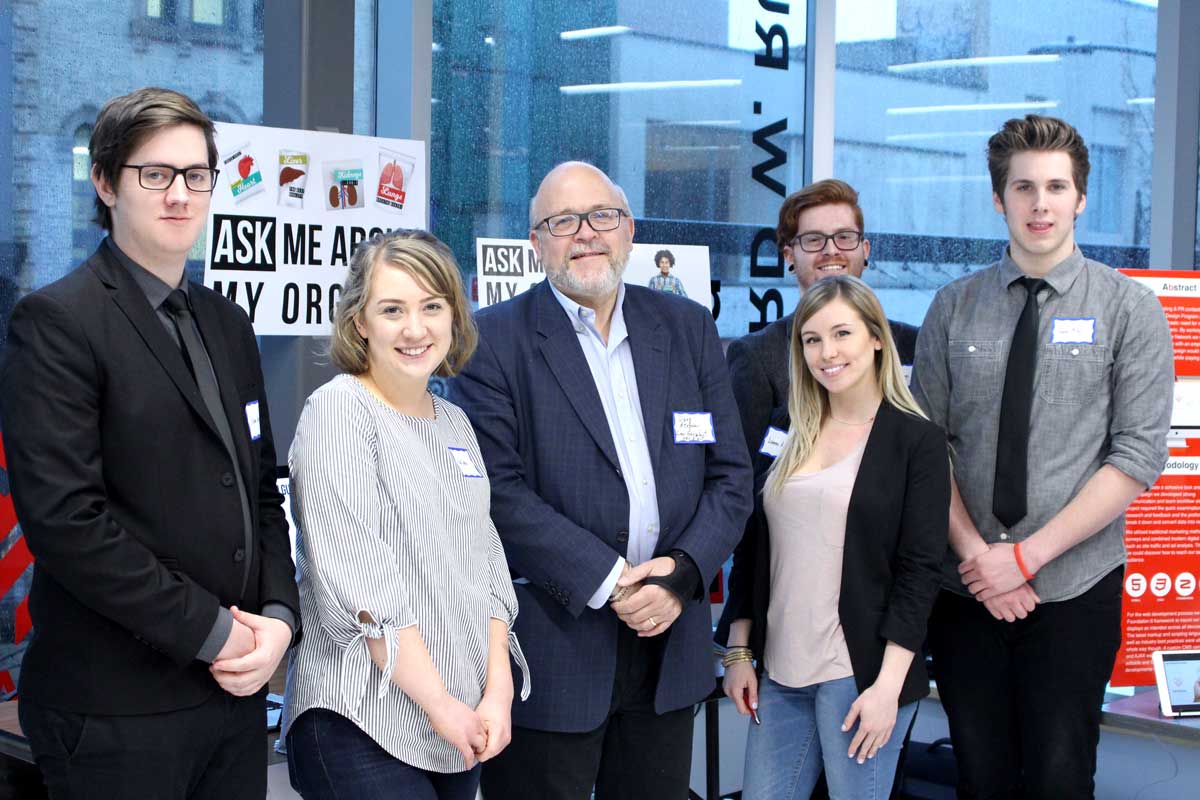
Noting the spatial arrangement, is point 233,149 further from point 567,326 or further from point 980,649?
point 980,649

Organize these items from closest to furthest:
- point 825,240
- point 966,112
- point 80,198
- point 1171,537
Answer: point 825,240 → point 80,198 → point 1171,537 → point 966,112

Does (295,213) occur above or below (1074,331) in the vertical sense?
above

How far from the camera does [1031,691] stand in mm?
2531

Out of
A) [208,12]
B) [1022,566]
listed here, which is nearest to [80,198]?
[208,12]

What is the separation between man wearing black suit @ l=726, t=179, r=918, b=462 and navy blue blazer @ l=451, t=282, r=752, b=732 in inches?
16.9

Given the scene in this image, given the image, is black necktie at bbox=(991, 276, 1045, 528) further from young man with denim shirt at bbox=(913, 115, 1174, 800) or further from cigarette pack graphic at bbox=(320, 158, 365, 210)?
cigarette pack graphic at bbox=(320, 158, 365, 210)

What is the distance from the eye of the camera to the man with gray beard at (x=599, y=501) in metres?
2.23

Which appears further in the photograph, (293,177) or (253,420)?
(293,177)

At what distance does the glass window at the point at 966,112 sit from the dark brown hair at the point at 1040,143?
2240mm

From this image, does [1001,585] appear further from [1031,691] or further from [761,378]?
[761,378]

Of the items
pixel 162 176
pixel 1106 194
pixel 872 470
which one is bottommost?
pixel 872 470

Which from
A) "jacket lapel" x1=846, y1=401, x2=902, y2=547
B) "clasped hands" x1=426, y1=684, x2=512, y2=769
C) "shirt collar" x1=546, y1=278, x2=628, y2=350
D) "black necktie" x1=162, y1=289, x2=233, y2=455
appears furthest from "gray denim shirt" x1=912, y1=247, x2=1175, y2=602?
"black necktie" x1=162, y1=289, x2=233, y2=455

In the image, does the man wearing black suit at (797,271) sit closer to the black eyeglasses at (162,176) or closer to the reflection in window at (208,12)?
the black eyeglasses at (162,176)

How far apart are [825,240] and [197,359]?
5.46 feet
